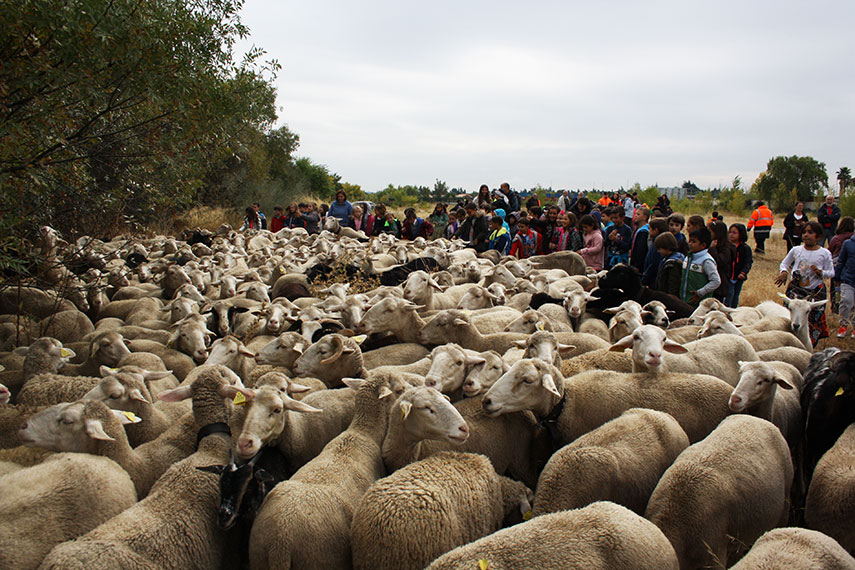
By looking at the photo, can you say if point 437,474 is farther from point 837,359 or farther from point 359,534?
point 837,359

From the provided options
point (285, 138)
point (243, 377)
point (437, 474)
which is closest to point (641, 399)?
point (437, 474)

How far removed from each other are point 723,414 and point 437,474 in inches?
93.9

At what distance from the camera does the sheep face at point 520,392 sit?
4.16m

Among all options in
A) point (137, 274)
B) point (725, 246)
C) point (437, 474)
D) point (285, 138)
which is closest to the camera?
point (437, 474)

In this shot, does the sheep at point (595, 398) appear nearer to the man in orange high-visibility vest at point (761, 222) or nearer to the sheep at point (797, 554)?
the sheep at point (797, 554)

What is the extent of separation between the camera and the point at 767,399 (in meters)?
4.47

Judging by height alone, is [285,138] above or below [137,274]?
above

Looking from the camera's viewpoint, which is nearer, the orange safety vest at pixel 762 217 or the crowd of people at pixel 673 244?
the crowd of people at pixel 673 244

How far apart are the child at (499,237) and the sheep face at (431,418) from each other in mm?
9620

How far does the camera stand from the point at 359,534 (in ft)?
9.75

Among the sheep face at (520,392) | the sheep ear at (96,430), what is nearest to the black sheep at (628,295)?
the sheep face at (520,392)

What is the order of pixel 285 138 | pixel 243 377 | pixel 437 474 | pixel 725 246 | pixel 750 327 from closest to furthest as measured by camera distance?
pixel 437 474 → pixel 243 377 → pixel 750 327 → pixel 725 246 → pixel 285 138

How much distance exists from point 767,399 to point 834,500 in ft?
3.47

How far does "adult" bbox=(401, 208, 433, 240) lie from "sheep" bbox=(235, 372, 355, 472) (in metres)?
13.3
